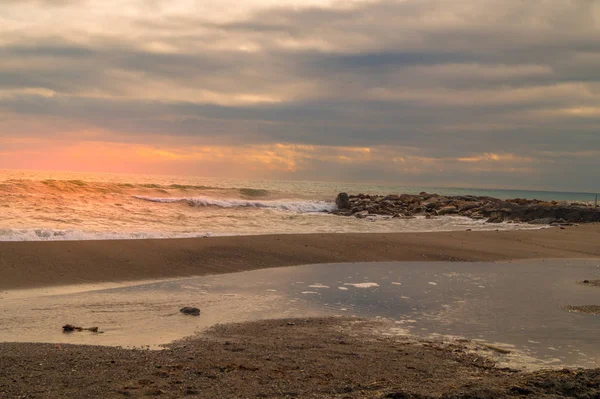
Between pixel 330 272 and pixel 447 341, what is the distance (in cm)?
552

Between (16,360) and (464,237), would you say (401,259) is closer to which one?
(464,237)

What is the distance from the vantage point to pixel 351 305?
8.81 meters

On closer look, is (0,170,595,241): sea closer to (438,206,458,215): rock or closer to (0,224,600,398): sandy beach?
(438,206,458,215): rock

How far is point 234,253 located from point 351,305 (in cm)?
540

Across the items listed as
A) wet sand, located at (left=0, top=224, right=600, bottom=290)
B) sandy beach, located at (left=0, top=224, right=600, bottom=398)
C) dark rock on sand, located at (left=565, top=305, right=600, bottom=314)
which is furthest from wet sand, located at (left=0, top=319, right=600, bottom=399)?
wet sand, located at (left=0, top=224, right=600, bottom=290)

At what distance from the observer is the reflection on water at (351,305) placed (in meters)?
6.71

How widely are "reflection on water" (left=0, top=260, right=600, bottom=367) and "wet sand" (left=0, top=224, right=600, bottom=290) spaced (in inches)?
41.5

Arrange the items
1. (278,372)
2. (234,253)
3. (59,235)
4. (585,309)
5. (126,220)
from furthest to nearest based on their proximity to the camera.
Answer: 1. (126,220)
2. (59,235)
3. (234,253)
4. (585,309)
5. (278,372)

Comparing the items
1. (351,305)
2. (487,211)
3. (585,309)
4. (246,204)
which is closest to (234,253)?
(351,305)

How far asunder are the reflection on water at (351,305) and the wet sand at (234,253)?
1.06 m

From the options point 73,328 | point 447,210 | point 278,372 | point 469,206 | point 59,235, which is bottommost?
point 73,328

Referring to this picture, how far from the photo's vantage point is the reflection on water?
6711mm

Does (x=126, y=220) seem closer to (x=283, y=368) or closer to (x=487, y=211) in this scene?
(x=283, y=368)

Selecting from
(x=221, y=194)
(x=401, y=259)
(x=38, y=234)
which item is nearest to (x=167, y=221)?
(x=38, y=234)
